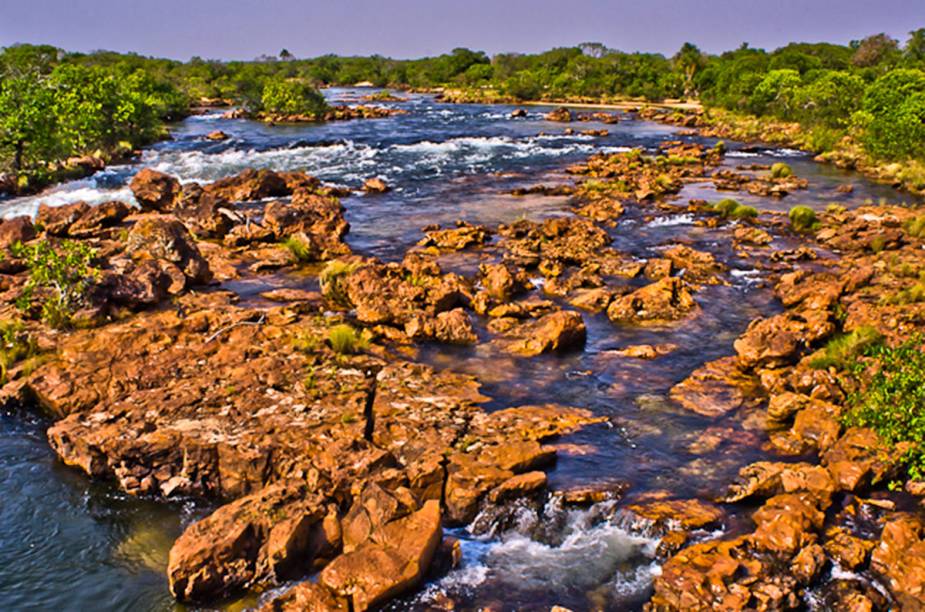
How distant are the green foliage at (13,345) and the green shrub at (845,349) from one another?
20.6 meters

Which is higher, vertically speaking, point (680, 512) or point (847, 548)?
point (847, 548)

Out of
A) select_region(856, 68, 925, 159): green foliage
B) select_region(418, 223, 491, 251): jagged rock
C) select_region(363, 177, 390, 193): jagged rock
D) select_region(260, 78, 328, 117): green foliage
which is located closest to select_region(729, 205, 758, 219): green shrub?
select_region(418, 223, 491, 251): jagged rock

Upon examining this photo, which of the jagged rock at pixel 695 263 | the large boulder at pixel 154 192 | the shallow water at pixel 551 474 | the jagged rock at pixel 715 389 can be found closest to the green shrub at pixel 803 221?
the shallow water at pixel 551 474

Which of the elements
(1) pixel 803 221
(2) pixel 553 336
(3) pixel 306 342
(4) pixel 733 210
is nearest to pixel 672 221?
(4) pixel 733 210

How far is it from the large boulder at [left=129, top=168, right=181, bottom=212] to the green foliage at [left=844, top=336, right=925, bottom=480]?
1292 inches

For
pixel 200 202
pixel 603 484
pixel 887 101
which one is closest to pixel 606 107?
pixel 887 101

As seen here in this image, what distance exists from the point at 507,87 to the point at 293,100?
5243cm

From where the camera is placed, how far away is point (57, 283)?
65.2ft

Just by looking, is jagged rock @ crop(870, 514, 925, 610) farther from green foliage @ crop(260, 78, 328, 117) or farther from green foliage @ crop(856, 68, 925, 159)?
green foliage @ crop(260, 78, 328, 117)

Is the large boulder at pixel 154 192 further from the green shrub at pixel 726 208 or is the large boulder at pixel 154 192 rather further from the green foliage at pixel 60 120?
the green shrub at pixel 726 208

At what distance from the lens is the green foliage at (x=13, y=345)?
17438 mm

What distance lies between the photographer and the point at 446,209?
125ft

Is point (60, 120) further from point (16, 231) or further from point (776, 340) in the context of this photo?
point (776, 340)

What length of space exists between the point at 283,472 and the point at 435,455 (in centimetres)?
305
